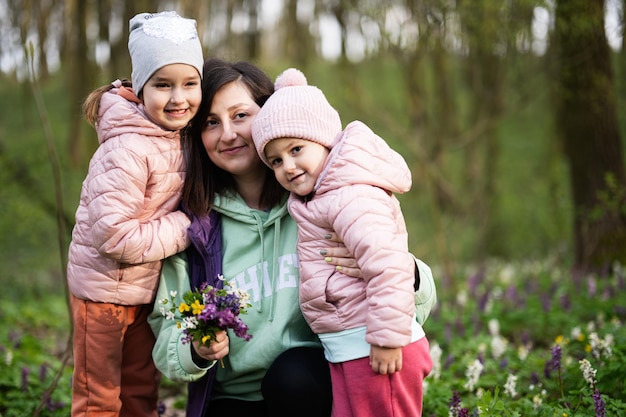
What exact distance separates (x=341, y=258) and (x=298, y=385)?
53cm

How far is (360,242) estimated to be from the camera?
2156 millimetres

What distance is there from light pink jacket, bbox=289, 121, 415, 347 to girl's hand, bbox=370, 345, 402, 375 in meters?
0.05

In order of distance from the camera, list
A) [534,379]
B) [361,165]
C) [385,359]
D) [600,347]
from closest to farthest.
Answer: [385,359] → [361,165] → [600,347] → [534,379]

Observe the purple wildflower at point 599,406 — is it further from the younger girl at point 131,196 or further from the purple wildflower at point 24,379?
the purple wildflower at point 24,379

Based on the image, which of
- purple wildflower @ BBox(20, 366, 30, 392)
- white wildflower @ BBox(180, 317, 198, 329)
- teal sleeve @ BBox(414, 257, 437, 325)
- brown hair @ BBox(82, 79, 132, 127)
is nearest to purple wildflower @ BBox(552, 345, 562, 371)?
teal sleeve @ BBox(414, 257, 437, 325)

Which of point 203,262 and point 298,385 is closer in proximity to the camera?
point 298,385

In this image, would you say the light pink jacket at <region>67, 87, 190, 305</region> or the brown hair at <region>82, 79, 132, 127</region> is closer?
the light pink jacket at <region>67, 87, 190, 305</region>

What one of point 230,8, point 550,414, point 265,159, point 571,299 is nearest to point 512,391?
point 550,414

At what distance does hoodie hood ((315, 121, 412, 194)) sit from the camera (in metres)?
2.29

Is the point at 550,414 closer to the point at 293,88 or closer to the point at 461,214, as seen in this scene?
the point at 293,88

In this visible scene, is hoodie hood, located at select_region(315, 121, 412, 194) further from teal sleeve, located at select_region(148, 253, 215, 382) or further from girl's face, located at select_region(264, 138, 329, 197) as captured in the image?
teal sleeve, located at select_region(148, 253, 215, 382)

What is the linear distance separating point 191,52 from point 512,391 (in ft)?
6.91

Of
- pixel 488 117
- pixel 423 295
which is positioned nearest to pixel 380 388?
pixel 423 295

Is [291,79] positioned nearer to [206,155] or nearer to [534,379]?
[206,155]
